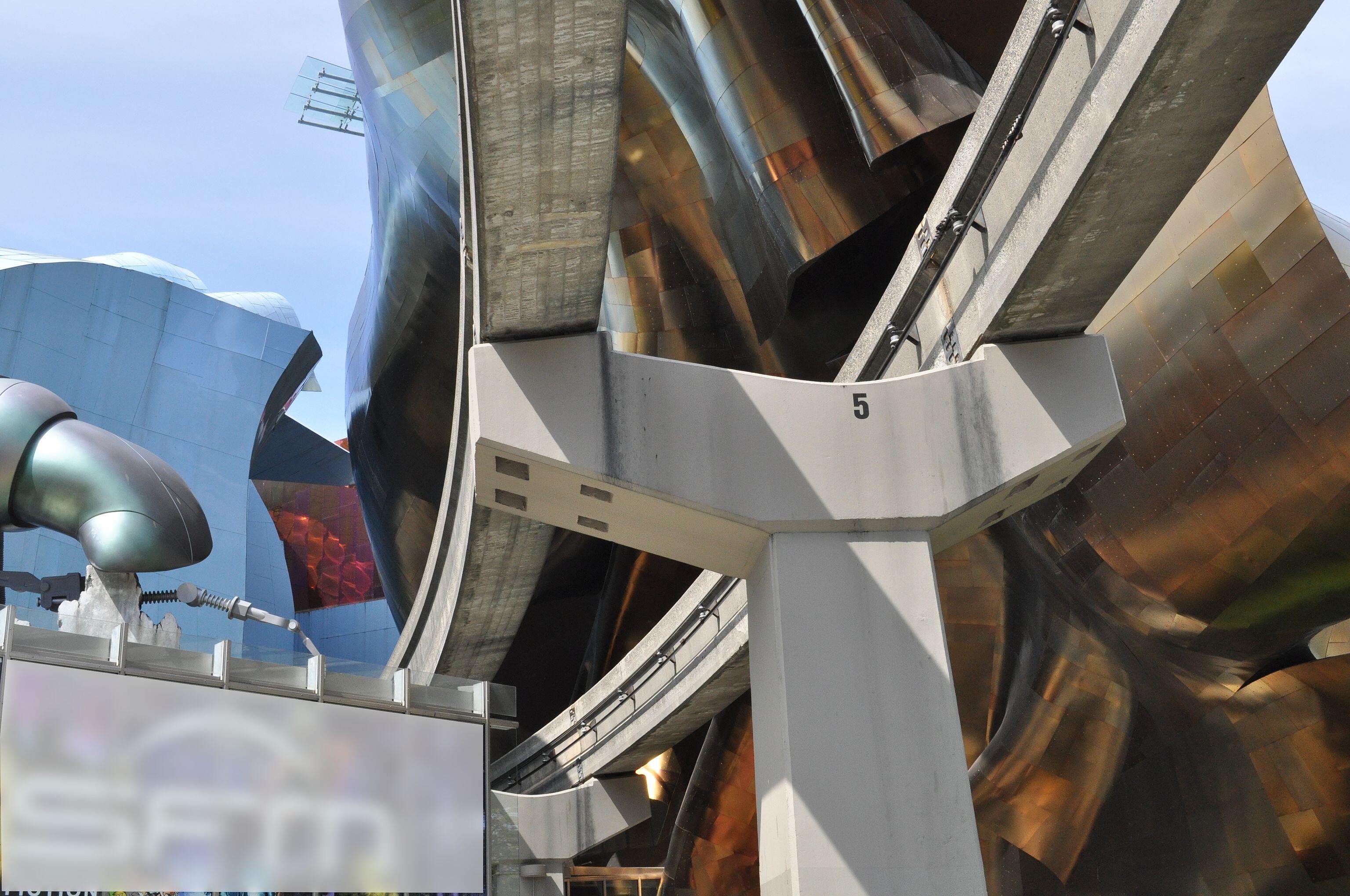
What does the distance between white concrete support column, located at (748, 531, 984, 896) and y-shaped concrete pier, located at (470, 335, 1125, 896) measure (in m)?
Answer: 0.01

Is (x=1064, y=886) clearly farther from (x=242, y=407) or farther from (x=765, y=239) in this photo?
(x=242, y=407)

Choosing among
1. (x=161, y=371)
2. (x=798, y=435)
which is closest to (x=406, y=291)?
(x=161, y=371)

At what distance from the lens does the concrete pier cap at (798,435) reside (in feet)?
27.4

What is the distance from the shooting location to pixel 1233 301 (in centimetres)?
960

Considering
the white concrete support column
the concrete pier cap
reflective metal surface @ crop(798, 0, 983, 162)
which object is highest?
reflective metal surface @ crop(798, 0, 983, 162)

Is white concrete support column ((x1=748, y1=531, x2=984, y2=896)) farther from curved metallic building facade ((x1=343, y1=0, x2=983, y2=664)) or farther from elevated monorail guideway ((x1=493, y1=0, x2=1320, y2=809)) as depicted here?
curved metallic building facade ((x1=343, y1=0, x2=983, y2=664))

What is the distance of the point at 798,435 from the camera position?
8648mm

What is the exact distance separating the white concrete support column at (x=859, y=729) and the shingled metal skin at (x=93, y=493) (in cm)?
1205

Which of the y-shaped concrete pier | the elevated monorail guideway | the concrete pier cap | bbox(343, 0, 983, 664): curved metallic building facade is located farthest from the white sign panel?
the elevated monorail guideway

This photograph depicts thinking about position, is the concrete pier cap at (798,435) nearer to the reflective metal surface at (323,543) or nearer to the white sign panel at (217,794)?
the white sign panel at (217,794)

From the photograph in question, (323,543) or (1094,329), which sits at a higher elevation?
(323,543)

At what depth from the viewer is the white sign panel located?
977cm

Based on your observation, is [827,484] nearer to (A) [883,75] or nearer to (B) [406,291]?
(A) [883,75]

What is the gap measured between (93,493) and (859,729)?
45.5 ft
